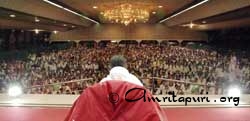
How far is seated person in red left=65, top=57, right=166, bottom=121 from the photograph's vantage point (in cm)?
122

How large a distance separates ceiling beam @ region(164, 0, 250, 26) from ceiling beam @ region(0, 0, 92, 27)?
51.7 inches

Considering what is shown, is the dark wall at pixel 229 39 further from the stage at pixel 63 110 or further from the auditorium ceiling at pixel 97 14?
the stage at pixel 63 110

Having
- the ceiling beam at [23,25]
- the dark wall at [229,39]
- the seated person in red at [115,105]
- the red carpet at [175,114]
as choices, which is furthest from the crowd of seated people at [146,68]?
the seated person in red at [115,105]

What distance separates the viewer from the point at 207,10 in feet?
18.5

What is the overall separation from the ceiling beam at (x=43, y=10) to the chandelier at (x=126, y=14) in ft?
1.12

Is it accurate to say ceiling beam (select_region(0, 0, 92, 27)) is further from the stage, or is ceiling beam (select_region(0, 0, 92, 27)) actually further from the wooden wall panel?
the stage

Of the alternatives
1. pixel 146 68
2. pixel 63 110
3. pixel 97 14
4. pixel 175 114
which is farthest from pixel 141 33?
pixel 63 110

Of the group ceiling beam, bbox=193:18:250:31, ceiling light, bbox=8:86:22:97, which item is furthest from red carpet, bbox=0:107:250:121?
ceiling beam, bbox=193:18:250:31

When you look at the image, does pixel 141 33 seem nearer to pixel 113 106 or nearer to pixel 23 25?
pixel 23 25

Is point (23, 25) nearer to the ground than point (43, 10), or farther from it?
nearer to the ground

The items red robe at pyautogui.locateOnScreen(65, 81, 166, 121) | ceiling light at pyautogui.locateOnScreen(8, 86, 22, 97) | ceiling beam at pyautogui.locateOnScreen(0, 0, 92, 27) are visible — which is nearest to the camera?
red robe at pyautogui.locateOnScreen(65, 81, 166, 121)

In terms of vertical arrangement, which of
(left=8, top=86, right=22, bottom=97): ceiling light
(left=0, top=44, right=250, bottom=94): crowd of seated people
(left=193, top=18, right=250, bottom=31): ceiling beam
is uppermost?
(left=193, top=18, right=250, bottom=31): ceiling beam

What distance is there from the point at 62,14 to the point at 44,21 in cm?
32

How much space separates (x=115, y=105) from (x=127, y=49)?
4.50 m
